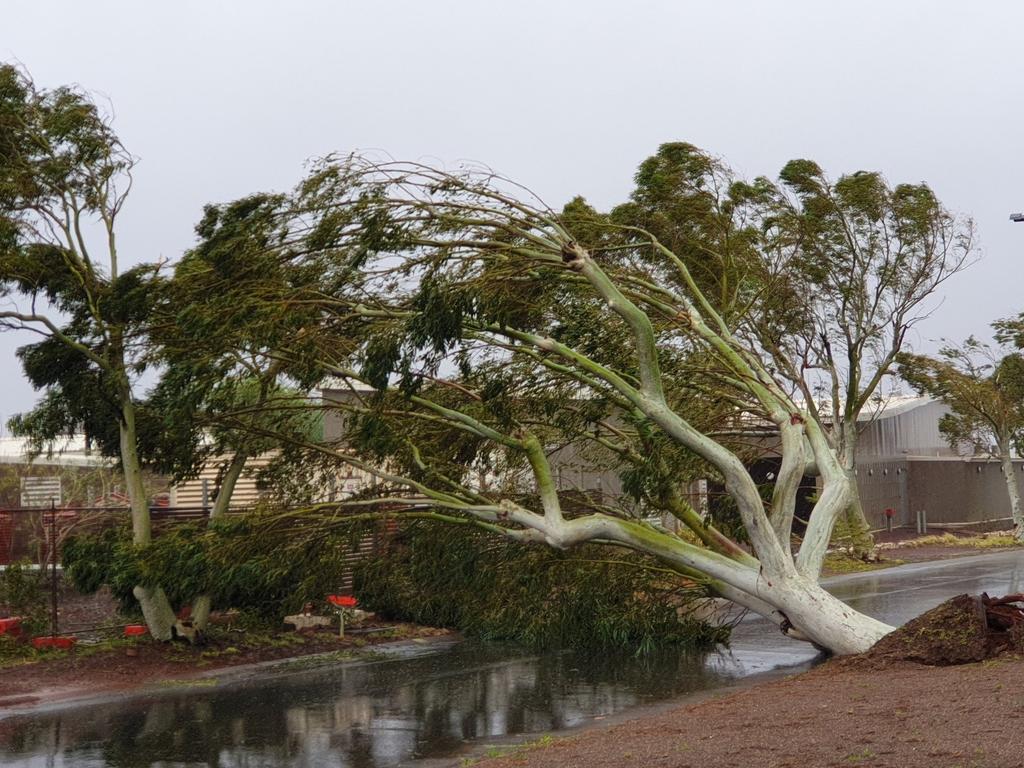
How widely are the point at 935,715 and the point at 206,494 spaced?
1327 centimetres

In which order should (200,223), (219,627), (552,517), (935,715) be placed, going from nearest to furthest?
(935,715) < (552,517) < (200,223) < (219,627)

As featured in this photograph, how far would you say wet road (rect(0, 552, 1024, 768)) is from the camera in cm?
1008

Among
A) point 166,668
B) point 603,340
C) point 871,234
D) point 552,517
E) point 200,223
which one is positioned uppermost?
point 871,234

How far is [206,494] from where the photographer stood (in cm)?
1938

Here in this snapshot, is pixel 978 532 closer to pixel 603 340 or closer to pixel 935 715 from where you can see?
pixel 603 340

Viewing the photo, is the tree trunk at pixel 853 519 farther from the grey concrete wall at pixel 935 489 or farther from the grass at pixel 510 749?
the grass at pixel 510 749

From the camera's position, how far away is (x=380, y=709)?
474 inches

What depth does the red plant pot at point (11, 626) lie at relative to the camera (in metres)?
15.1

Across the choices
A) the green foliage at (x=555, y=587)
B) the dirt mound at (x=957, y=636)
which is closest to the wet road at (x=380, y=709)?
the green foliage at (x=555, y=587)

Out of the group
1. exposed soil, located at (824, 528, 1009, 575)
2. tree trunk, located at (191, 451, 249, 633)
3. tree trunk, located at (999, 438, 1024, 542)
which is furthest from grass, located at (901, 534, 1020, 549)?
tree trunk, located at (191, 451, 249, 633)

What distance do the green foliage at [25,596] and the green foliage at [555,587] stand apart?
13.4 ft

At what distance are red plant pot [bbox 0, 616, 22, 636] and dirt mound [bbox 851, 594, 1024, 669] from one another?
9769mm

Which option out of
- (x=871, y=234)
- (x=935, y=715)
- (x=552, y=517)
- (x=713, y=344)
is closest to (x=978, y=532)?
(x=871, y=234)

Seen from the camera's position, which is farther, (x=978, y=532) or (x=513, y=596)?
(x=978, y=532)
